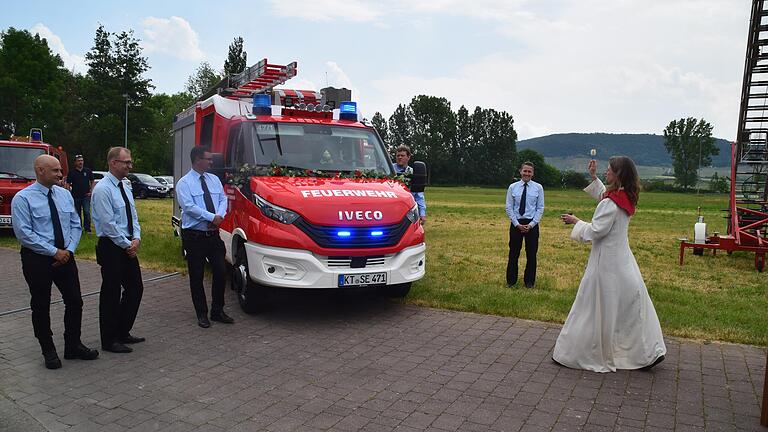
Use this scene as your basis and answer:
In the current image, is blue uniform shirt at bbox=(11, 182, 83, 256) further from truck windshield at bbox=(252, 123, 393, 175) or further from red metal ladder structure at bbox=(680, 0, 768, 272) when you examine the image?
red metal ladder structure at bbox=(680, 0, 768, 272)

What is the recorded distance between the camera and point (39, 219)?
525 cm

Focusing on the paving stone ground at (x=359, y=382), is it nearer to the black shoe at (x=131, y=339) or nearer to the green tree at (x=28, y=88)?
the black shoe at (x=131, y=339)

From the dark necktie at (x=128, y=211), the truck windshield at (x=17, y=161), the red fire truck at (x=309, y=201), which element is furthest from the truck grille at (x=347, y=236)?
the truck windshield at (x=17, y=161)

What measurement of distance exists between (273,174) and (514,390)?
389 centimetres

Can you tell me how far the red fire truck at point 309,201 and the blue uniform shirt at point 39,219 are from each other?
2.04m

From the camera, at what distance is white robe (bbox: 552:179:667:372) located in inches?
212

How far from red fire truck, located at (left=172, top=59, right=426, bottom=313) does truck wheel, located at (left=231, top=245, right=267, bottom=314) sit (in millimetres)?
12

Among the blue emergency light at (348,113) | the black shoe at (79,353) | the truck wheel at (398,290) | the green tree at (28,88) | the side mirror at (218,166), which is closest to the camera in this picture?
the black shoe at (79,353)

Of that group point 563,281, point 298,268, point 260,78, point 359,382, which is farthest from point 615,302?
point 260,78

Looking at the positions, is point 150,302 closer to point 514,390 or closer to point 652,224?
point 514,390

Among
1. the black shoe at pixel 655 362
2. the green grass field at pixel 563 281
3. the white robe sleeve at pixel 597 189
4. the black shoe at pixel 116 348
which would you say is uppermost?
the white robe sleeve at pixel 597 189

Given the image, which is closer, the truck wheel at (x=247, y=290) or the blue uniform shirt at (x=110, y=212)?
the blue uniform shirt at (x=110, y=212)

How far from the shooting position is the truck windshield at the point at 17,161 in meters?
14.7

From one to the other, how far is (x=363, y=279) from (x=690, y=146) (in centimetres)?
11702
